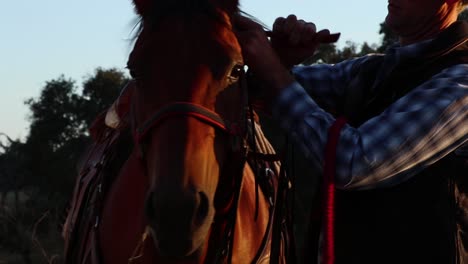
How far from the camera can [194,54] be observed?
281cm

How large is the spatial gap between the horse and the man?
0.19 metres

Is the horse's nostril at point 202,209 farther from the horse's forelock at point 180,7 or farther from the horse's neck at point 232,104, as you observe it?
the horse's forelock at point 180,7

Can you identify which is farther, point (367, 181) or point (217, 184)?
point (217, 184)

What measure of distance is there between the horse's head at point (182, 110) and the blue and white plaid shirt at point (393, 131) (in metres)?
0.30

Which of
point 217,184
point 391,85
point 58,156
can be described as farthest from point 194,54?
point 58,156

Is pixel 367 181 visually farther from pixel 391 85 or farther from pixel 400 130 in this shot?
pixel 391 85

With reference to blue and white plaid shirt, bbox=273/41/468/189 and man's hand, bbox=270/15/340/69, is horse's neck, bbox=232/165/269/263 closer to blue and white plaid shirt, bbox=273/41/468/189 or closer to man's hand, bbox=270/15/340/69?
man's hand, bbox=270/15/340/69

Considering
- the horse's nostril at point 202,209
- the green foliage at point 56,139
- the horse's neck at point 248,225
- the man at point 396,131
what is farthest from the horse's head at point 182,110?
the green foliage at point 56,139

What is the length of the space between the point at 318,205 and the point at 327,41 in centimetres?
74

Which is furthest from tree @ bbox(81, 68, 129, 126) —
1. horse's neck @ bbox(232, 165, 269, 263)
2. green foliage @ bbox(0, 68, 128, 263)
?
horse's neck @ bbox(232, 165, 269, 263)

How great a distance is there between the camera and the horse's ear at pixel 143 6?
10.3ft

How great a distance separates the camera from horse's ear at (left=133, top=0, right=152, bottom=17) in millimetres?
3130

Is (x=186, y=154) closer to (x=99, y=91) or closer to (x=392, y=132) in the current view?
(x=392, y=132)

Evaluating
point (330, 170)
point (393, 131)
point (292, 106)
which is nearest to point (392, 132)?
point (393, 131)
